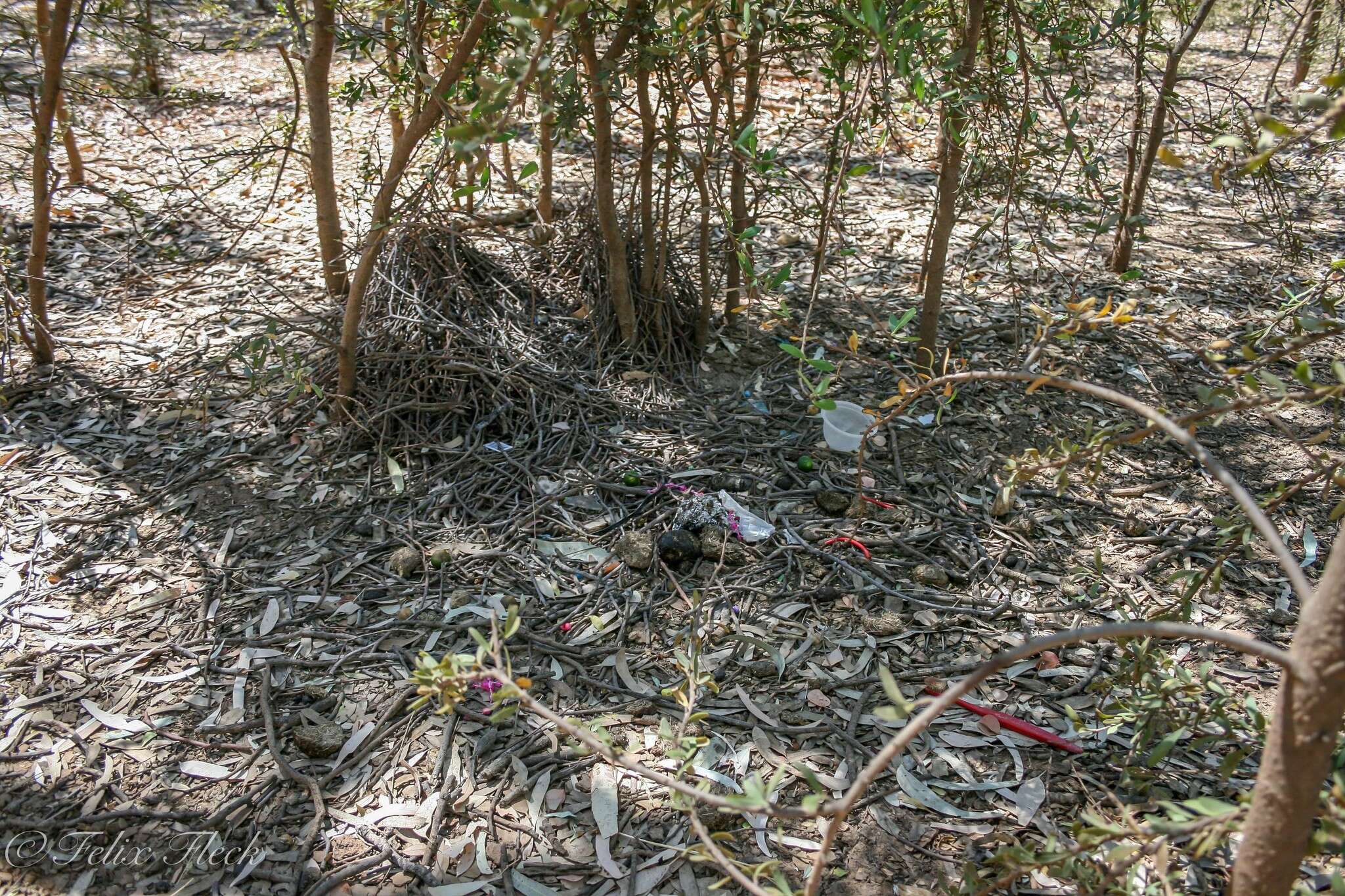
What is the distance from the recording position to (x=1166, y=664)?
6.71ft

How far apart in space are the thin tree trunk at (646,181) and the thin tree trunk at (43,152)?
1.97 metres

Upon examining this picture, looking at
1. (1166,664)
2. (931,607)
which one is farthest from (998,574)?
(1166,664)

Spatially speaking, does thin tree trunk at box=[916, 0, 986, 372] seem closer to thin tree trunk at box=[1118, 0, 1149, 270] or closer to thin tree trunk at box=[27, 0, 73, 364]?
thin tree trunk at box=[1118, 0, 1149, 270]

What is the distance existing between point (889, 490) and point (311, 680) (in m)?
1.87

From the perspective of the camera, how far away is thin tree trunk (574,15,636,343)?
296cm

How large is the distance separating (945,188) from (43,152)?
3.24 m

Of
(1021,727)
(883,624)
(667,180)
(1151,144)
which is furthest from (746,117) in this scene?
(1021,727)

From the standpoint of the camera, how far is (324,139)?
364 centimetres

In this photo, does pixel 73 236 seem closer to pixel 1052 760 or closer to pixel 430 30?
pixel 430 30

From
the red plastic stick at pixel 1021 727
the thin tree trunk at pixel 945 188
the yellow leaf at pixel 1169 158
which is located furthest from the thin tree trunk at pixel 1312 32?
the yellow leaf at pixel 1169 158

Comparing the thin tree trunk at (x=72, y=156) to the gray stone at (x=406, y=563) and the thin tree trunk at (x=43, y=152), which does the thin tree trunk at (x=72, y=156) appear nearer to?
the thin tree trunk at (x=43, y=152)

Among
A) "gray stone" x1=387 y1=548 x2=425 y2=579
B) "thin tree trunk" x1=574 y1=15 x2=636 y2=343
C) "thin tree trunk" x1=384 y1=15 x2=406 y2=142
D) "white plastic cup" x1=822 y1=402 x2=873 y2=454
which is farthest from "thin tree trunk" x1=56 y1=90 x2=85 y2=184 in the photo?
"white plastic cup" x1=822 y1=402 x2=873 y2=454

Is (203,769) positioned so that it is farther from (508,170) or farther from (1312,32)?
(1312,32)

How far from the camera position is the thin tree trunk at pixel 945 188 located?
3041 mm
